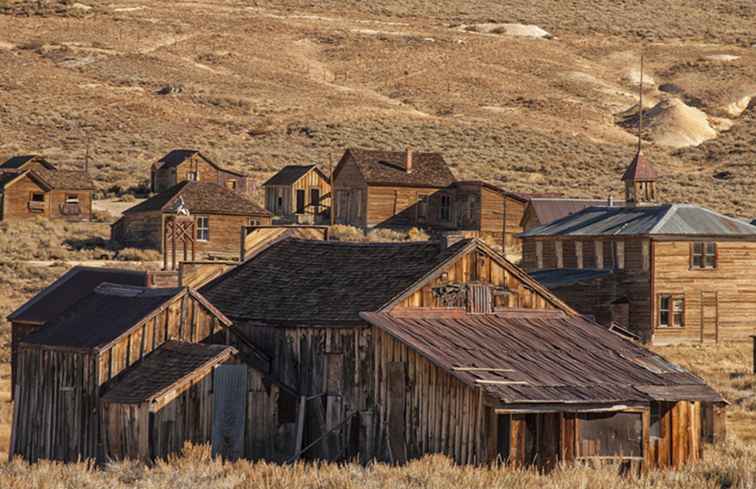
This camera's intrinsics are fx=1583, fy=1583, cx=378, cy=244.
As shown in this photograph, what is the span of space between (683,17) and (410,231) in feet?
339

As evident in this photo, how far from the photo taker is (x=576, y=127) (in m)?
118

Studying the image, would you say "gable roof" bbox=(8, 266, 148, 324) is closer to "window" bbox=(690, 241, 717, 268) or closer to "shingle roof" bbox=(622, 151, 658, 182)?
"window" bbox=(690, 241, 717, 268)

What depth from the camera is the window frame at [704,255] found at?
1939 inches

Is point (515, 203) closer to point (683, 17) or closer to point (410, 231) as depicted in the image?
point (410, 231)

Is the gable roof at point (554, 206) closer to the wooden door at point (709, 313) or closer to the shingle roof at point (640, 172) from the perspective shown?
the shingle roof at point (640, 172)

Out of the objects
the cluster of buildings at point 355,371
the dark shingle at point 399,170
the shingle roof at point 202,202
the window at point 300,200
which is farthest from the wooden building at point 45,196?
the cluster of buildings at point 355,371

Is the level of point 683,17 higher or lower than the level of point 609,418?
higher

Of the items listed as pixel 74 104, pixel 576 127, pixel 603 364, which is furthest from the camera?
pixel 576 127

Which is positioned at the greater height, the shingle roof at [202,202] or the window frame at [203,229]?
the shingle roof at [202,202]

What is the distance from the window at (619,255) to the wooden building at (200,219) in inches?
837

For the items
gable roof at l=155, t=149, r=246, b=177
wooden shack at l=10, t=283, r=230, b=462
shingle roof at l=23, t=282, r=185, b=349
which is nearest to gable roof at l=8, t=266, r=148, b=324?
shingle roof at l=23, t=282, r=185, b=349

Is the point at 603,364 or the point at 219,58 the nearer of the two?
the point at 603,364

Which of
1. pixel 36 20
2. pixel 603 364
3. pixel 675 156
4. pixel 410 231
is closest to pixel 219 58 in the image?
pixel 36 20

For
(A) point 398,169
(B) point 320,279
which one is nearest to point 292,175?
(A) point 398,169
